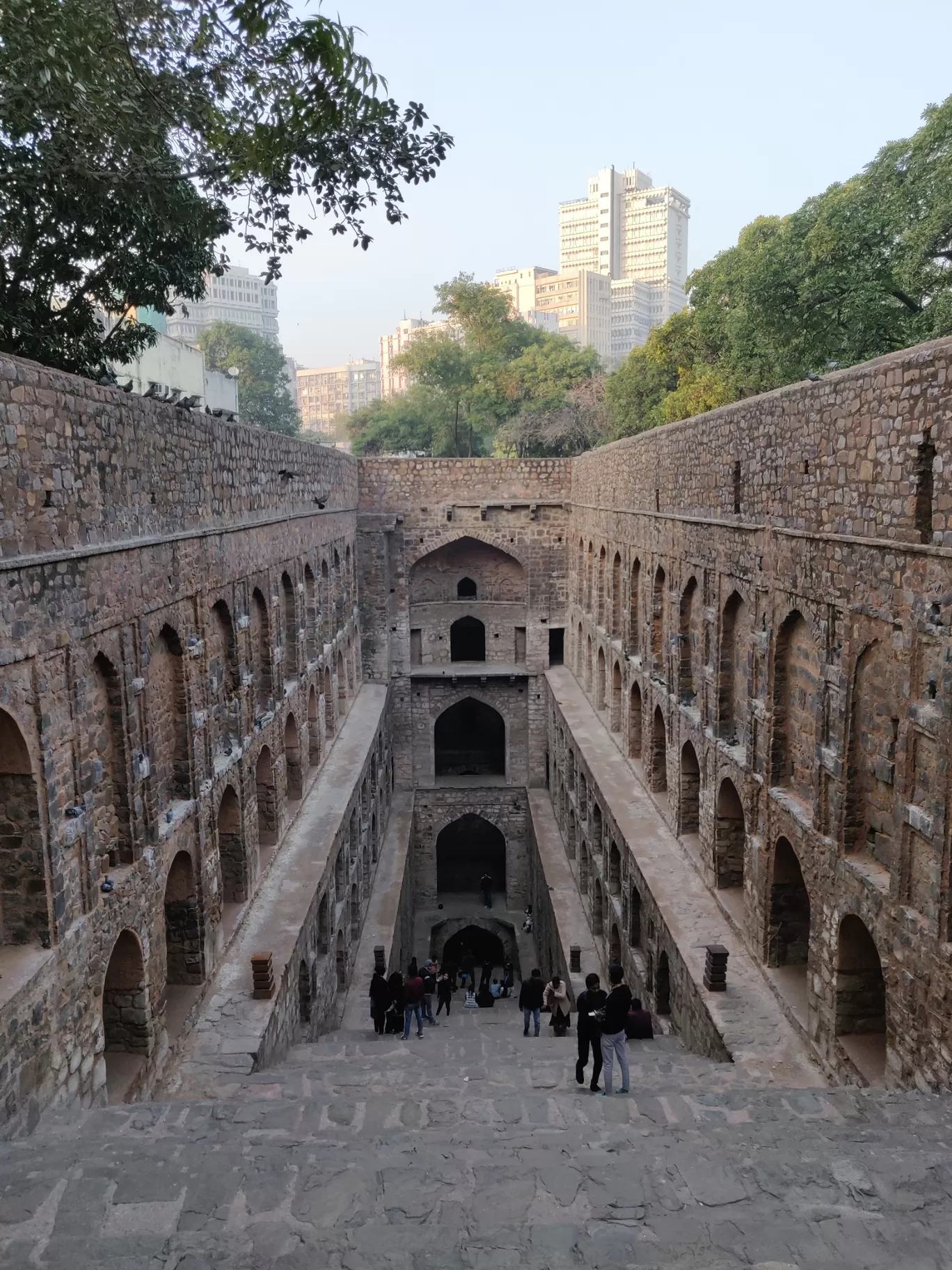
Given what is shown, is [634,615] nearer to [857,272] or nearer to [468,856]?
[857,272]

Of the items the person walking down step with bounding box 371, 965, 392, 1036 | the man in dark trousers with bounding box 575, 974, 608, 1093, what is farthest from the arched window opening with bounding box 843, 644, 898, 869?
the person walking down step with bounding box 371, 965, 392, 1036

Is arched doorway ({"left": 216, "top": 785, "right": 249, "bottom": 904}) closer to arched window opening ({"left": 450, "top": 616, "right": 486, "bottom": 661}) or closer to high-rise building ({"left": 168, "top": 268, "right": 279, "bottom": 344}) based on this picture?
arched window opening ({"left": 450, "top": 616, "right": 486, "bottom": 661})

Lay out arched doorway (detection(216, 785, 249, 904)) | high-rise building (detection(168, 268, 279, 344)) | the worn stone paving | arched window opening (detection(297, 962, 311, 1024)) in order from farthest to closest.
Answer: high-rise building (detection(168, 268, 279, 344)) < arched window opening (detection(297, 962, 311, 1024)) < arched doorway (detection(216, 785, 249, 904)) < the worn stone paving

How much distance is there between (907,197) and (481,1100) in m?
14.5

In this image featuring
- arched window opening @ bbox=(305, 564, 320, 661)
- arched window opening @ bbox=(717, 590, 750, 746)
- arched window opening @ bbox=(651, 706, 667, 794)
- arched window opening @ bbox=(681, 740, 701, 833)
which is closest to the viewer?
arched window opening @ bbox=(717, 590, 750, 746)

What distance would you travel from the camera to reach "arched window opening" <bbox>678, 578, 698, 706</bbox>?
42.2ft

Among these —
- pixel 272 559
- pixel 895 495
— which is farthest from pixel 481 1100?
pixel 272 559

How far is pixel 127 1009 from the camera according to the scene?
8.04m

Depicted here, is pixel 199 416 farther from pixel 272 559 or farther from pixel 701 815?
pixel 701 815

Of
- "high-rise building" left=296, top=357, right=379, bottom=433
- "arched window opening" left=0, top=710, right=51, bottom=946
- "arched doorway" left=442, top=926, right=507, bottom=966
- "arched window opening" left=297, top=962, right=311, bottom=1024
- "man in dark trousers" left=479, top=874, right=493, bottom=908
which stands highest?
"high-rise building" left=296, top=357, right=379, bottom=433

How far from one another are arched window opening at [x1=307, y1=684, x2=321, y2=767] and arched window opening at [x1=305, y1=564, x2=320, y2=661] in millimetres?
617

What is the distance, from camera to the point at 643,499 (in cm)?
1524

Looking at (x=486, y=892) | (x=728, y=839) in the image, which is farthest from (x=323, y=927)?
(x=486, y=892)

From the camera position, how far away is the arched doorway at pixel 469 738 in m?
27.1
